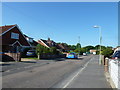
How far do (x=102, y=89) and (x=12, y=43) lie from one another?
Answer: 28.5 meters

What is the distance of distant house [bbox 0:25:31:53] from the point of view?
101 ft

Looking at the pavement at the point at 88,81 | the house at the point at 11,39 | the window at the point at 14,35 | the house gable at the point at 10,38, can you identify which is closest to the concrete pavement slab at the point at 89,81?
the pavement at the point at 88,81

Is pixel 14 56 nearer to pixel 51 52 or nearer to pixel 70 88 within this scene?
pixel 51 52

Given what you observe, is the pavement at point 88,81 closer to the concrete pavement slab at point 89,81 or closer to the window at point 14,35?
the concrete pavement slab at point 89,81

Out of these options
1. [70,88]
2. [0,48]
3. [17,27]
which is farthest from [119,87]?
[17,27]

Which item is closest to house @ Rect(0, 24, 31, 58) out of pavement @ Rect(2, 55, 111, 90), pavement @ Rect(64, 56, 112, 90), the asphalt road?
the asphalt road

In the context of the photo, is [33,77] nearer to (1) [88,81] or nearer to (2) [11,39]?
(1) [88,81]

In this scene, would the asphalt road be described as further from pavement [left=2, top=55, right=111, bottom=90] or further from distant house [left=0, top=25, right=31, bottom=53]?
A: distant house [left=0, top=25, right=31, bottom=53]

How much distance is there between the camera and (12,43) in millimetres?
32812

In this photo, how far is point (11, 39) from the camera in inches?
1294

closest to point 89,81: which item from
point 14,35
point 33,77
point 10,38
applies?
point 33,77

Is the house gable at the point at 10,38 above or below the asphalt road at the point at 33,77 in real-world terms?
above

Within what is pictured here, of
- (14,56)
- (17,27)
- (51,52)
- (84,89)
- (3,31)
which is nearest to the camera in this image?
(84,89)

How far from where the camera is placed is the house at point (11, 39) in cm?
3080
